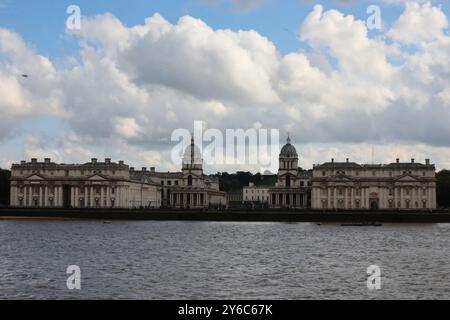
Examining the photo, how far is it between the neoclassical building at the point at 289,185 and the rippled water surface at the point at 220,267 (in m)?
94.7

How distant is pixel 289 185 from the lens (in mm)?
168625

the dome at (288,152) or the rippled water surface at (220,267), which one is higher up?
the dome at (288,152)

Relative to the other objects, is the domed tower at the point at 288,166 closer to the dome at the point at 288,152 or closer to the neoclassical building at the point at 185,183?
the dome at the point at 288,152

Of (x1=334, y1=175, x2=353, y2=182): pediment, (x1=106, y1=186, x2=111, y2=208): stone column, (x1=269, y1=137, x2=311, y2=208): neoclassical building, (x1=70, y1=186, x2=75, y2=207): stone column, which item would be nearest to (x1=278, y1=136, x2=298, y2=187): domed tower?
(x1=269, y1=137, x2=311, y2=208): neoclassical building

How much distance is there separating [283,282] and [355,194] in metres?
111

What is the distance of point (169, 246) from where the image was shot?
62.5 meters

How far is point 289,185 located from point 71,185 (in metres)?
47.4

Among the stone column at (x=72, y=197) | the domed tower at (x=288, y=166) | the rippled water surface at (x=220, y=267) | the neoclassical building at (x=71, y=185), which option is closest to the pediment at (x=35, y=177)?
the neoclassical building at (x=71, y=185)

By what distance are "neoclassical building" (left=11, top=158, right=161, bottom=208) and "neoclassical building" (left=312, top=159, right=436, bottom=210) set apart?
39.0m

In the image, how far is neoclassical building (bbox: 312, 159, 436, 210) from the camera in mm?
144500

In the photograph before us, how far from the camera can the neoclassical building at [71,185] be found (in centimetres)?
15150

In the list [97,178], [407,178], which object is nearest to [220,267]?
[407,178]
